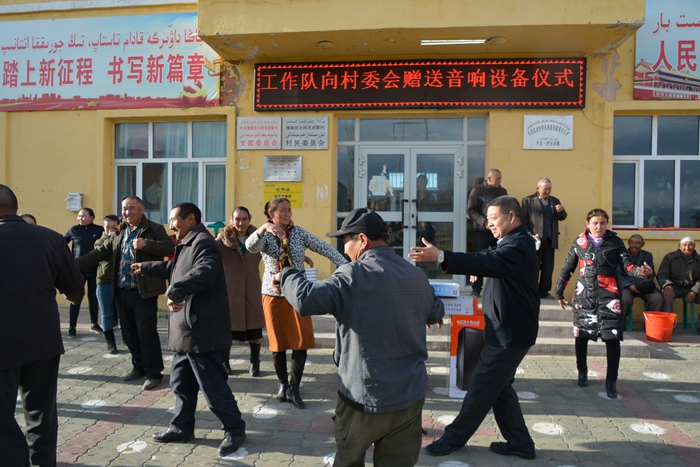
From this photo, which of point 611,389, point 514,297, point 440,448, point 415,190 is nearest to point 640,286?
point 611,389

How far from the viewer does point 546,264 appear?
312 inches

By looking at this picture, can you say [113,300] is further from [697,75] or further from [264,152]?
[697,75]

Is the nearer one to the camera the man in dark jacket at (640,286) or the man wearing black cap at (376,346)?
the man wearing black cap at (376,346)

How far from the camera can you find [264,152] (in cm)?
880

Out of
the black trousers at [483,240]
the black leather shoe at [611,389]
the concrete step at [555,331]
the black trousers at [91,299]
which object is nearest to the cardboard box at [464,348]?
the black leather shoe at [611,389]

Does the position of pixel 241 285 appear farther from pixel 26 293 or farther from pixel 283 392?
pixel 26 293

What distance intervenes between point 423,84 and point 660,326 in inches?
195

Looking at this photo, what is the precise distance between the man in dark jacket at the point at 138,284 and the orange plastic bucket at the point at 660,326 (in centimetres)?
650

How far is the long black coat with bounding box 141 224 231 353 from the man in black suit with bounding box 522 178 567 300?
17.3 ft

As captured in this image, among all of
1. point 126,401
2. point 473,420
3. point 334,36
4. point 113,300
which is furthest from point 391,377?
point 334,36

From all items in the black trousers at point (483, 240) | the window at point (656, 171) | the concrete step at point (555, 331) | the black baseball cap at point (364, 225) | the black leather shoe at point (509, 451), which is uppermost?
the window at point (656, 171)

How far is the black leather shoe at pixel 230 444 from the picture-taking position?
391 cm

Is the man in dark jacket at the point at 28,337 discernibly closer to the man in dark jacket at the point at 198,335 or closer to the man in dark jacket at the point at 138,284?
the man in dark jacket at the point at 198,335

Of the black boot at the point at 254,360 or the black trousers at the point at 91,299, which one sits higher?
the black trousers at the point at 91,299
